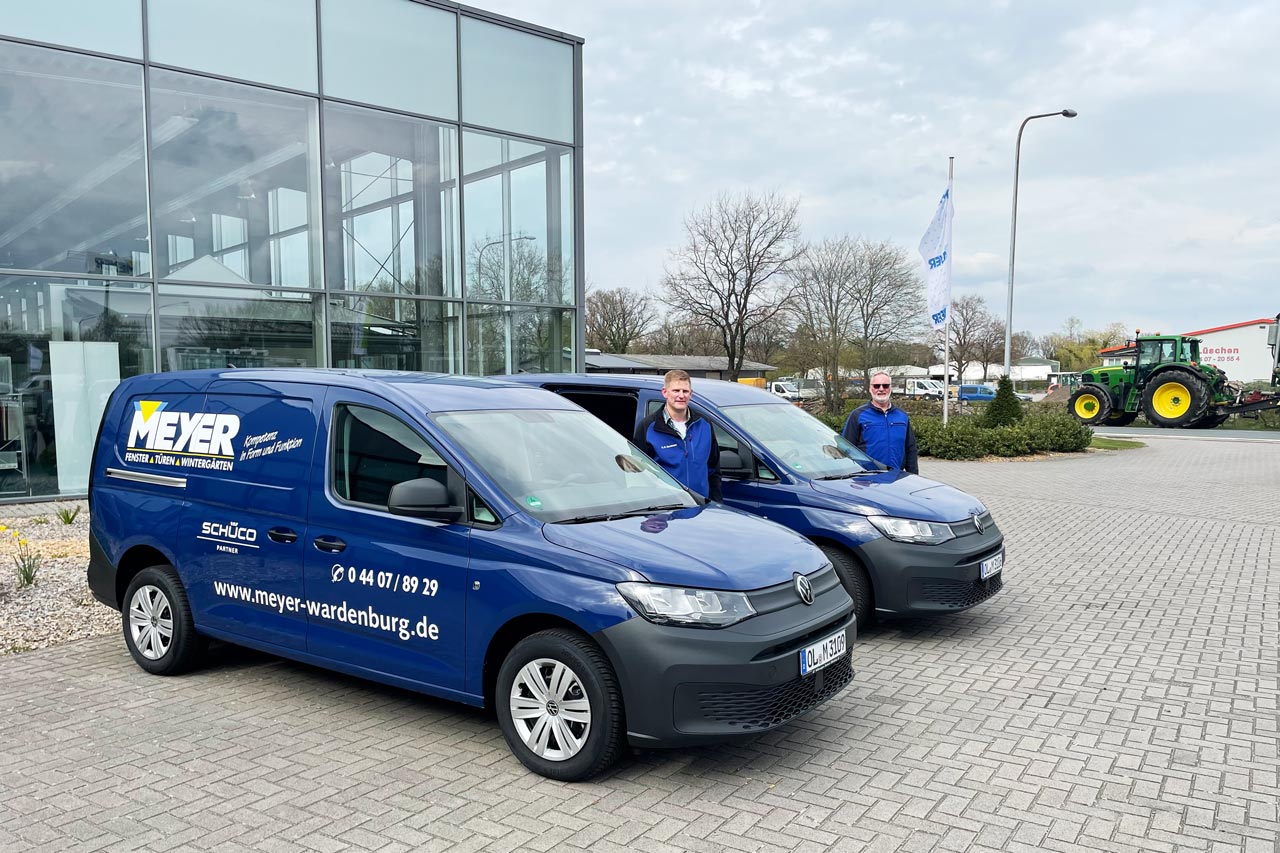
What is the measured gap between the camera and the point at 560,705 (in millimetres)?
3926

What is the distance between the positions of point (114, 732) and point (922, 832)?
3736 millimetres

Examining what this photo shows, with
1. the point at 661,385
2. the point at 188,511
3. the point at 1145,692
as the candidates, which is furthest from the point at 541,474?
the point at 1145,692

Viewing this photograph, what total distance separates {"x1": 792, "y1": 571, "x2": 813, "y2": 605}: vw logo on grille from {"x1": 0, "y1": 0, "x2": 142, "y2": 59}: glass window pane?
1244cm

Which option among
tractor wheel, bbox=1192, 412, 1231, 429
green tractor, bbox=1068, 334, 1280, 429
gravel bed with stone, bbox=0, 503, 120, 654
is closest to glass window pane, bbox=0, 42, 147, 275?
gravel bed with stone, bbox=0, 503, 120, 654

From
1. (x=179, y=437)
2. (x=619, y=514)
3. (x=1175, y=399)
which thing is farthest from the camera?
(x=1175, y=399)

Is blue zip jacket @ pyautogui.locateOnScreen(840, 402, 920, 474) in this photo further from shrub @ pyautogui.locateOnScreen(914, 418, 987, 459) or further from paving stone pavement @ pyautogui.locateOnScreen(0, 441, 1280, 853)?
shrub @ pyautogui.locateOnScreen(914, 418, 987, 459)

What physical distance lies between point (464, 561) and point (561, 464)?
80cm

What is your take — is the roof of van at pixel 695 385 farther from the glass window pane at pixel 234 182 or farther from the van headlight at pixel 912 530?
the glass window pane at pixel 234 182

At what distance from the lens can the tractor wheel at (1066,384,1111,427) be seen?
3247cm

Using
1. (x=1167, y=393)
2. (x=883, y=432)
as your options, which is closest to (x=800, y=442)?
(x=883, y=432)

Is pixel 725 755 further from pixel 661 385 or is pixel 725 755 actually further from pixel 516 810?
pixel 661 385

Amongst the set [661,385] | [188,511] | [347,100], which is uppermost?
[347,100]

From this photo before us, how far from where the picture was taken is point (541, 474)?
14.9 ft

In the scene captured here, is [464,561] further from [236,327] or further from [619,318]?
[619,318]
